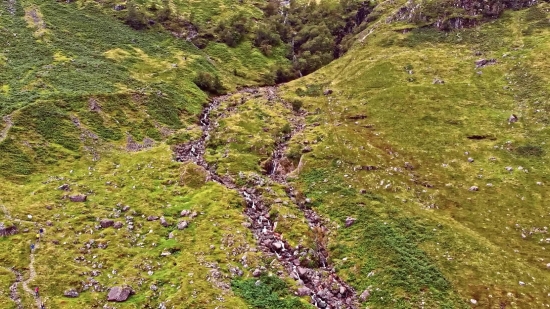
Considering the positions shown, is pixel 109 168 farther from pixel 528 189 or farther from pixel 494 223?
pixel 528 189

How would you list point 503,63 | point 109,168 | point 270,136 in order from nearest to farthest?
point 109,168
point 270,136
point 503,63

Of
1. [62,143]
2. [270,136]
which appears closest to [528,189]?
[270,136]

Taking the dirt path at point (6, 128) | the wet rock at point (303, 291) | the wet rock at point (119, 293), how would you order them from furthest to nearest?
the dirt path at point (6, 128)
the wet rock at point (303, 291)
the wet rock at point (119, 293)

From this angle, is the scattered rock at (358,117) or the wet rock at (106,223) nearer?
the wet rock at (106,223)

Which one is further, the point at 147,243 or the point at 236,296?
the point at 147,243

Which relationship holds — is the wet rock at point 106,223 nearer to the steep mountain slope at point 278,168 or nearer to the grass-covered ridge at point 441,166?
the steep mountain slope at point 278,168

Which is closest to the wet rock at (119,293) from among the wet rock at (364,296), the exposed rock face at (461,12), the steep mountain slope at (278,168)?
the steep mountain slope at (278,168)

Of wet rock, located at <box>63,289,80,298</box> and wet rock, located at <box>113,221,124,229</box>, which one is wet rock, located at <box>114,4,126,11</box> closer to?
wet rock, located at <box>113,221,124,229</box>

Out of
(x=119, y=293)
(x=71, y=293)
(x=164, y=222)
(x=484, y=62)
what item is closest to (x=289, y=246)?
(x=164, y=222)
